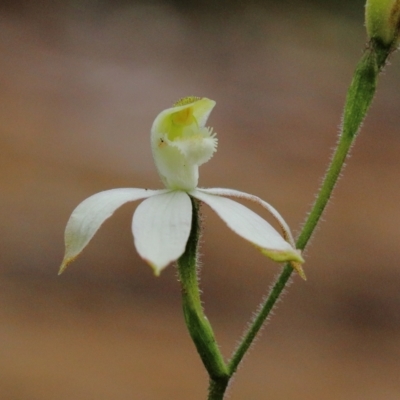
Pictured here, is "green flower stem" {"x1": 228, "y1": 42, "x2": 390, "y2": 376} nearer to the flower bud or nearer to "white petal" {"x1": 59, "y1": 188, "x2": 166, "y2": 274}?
the flower bud

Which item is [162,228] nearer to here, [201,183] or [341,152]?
[341,152]

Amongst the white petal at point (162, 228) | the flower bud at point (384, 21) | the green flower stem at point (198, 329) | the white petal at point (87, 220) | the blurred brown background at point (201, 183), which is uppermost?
the flower bud at point (384, 21)

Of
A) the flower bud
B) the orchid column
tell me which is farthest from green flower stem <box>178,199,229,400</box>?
the flower bud

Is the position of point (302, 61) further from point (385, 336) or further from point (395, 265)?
point (385, 336)

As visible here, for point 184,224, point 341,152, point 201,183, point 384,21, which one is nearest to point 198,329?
point 184,224

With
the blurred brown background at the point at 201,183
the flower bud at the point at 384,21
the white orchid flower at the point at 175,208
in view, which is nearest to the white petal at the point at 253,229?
the white orchid flower at the point at 175,208

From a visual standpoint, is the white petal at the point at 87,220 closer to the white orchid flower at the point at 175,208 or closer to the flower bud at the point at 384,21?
the white orchid flower at the point at 175,208
